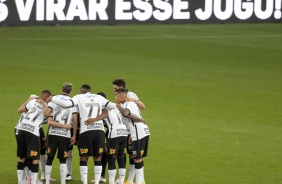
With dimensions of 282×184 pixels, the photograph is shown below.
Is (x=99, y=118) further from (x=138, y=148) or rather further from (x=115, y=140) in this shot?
(x=138, y=148)

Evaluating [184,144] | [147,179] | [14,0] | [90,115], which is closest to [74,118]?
[90,115]

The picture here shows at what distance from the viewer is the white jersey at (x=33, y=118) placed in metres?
16.6

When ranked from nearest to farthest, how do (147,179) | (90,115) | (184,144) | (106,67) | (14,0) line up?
1. (90,115)
2. (147,179)
3. (184,144)
4. (106,67)
5. (14,0)

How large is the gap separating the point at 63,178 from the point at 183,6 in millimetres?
20649

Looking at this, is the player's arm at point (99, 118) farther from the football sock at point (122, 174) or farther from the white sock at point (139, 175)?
the white sock at point (139, 175)

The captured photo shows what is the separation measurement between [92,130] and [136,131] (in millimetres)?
895

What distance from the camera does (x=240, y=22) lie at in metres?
37.8

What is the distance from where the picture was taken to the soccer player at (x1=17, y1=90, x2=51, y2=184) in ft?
54.3

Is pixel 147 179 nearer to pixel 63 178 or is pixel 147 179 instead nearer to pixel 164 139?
pixel 63 178

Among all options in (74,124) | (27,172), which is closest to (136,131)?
(74,124)

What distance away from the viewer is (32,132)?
16578 mm

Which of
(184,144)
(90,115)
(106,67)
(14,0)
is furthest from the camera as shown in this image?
(14,0)

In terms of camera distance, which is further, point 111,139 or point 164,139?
point 164,139

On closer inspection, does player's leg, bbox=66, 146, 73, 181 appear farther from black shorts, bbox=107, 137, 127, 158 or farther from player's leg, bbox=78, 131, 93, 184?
black shorts, bbox=107, 137, 127, 158
